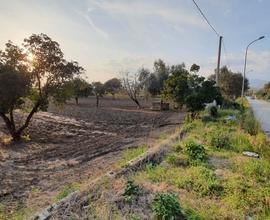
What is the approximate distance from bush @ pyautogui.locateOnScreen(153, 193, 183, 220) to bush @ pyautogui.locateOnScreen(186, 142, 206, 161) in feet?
12.0

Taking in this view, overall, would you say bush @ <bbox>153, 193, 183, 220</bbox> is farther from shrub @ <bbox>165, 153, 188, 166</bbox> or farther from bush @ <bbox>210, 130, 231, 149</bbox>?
bush @ <bbox>210, 130, 231, 149</bbox>

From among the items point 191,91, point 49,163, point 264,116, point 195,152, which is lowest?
point 49,163

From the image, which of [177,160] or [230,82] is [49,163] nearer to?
[177,160]

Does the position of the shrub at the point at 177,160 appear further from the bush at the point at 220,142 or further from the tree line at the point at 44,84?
the tree line at the point at 44,84

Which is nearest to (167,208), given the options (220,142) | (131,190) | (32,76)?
(131,190)

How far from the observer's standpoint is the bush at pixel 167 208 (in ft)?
15.0

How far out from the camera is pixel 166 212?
4.60 m

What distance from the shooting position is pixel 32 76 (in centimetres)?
1483

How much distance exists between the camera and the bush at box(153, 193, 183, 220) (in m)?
4.58

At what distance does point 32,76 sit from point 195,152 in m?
9.80

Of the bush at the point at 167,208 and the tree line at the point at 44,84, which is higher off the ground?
the tree line at the point at 44,84

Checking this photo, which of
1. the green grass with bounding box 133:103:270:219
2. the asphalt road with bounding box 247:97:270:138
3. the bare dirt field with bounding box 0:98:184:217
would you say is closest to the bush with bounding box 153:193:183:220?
the green grass with bounding box 133:103:270:219

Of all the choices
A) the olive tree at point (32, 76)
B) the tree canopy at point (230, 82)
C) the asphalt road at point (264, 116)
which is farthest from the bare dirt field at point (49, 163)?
the tree canopy at point (230, 82)

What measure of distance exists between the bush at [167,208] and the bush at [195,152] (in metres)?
3.67
